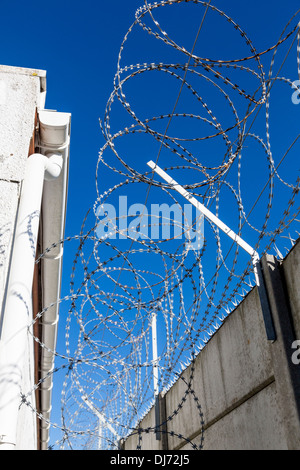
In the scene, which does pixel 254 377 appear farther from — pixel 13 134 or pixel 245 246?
pixel 13 134

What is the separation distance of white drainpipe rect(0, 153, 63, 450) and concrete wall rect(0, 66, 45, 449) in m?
0.05

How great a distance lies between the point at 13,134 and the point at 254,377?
2336 mm

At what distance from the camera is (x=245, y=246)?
369cm

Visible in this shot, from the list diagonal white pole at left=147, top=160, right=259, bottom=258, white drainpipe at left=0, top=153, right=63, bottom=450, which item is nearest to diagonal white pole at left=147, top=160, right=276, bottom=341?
diagonal white pole at left=147, top=160, right=259, bottom=258

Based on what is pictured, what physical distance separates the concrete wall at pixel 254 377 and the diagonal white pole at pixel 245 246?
0.05 m

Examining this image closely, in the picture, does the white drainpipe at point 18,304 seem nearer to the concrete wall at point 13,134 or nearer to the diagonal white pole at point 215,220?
the concrete wall at point 13,134

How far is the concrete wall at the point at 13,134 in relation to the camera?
264 centimetres

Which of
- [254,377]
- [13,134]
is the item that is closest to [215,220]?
[254,377]

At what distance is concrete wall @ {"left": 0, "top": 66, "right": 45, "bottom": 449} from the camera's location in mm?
2643

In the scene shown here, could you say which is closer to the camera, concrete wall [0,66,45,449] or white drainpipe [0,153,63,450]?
white drainpipe [0,153,63,450]

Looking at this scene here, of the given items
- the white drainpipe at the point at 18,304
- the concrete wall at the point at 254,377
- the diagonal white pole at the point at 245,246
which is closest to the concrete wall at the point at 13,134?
the white drainpipe at the point at 18,304

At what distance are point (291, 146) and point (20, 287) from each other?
1797 mm

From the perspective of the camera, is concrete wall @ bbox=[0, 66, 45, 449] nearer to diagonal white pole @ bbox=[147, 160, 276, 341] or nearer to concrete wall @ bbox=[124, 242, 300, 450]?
diagonal white pole @ bbox=[147, 160, 276, 341]
